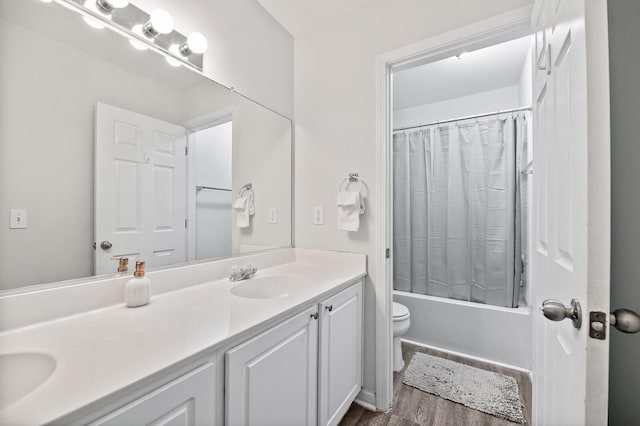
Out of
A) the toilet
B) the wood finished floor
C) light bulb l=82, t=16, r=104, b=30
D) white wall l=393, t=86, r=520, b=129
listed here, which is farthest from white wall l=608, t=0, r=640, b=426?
white wall l=393, t=86, r=520, b=129

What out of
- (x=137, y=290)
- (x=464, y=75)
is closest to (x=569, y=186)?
(x=137, y=290)

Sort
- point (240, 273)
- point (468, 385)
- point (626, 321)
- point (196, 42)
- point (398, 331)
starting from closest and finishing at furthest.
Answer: point (626, 321) → point (196, 42) → point (240, 273) → point (468, 385) → point (398, 331)

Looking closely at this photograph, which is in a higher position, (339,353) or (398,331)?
(339,353)

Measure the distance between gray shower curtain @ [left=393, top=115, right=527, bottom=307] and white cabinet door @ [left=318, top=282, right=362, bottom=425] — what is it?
1351mm

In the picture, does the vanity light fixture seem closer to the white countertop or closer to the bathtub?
the white countertop

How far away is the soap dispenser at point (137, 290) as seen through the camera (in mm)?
961

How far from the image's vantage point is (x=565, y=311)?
64 cm

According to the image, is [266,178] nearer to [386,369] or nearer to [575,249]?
[386,369]

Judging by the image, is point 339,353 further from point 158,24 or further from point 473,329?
point 158,24

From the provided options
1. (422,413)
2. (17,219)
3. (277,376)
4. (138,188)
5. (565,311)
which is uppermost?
(138,188)

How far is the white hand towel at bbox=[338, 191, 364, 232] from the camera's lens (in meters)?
1.59

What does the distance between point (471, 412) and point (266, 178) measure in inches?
74.2

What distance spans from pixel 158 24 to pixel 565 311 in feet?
5.55

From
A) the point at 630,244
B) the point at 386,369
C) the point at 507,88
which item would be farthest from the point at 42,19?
the point at 507,88
